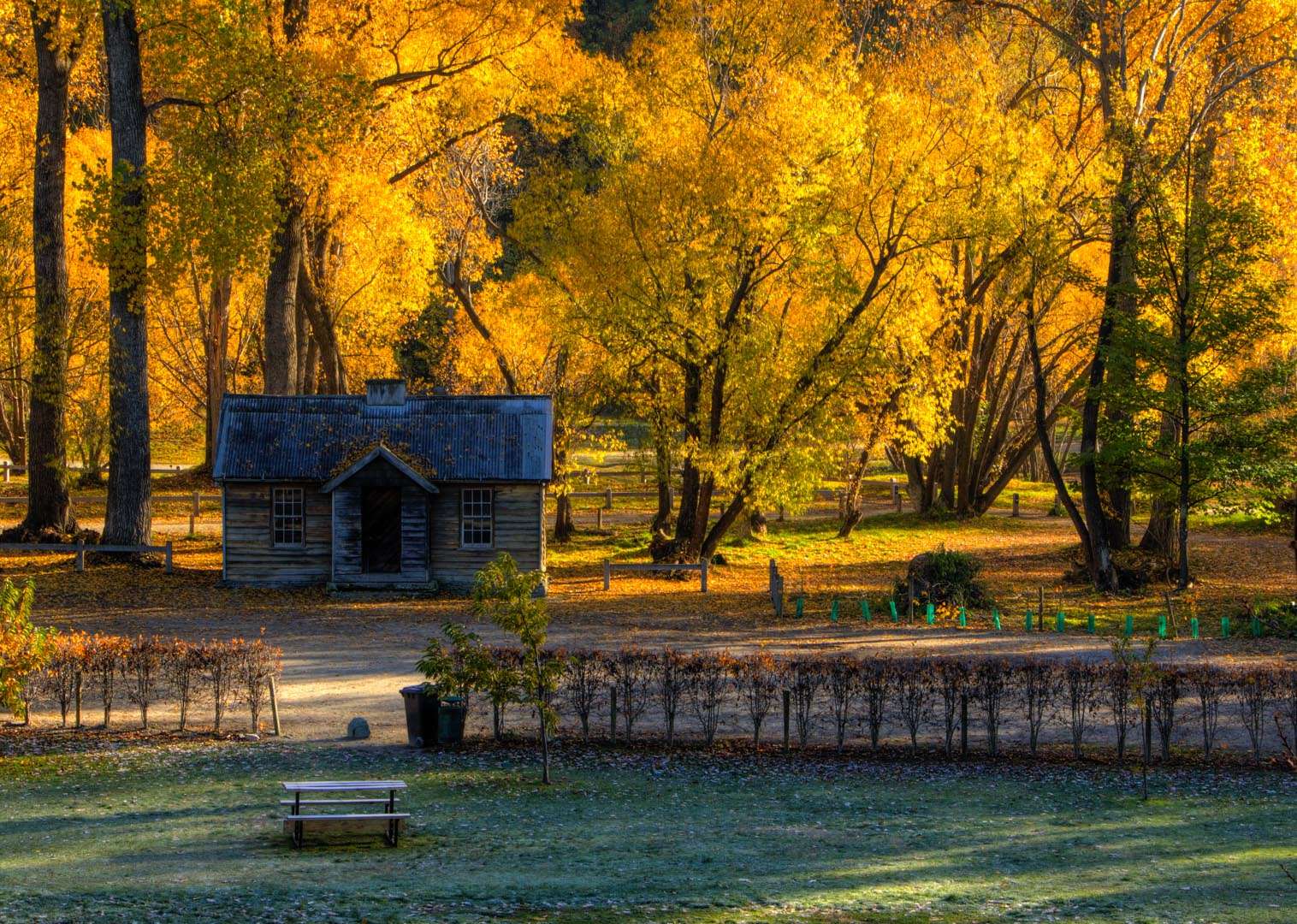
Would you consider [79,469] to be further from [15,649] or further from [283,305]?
[15,649]

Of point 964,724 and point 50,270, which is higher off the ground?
point 50,270

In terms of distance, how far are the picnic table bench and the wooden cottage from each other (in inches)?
711

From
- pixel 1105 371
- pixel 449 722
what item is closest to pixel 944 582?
pixel 1105 371

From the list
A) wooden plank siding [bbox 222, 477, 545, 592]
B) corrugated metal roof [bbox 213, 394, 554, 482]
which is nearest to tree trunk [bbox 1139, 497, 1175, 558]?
corrugated metal roof [bbox 213, 394, 554, 482]

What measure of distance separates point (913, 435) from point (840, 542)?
30.6ft

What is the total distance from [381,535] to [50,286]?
421 inches

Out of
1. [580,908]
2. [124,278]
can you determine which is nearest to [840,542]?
[124,278]

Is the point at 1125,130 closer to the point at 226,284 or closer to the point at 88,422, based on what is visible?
the point at 88,422

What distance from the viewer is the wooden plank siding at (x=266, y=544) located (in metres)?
32.4

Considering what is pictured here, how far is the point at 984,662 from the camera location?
18.3 metres

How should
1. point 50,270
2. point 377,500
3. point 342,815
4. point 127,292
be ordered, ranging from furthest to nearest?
point 50,270, point 127,292, point 377,500, point 342,815

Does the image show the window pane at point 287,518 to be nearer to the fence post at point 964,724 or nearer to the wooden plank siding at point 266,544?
the wooden plank siding at point 266,544

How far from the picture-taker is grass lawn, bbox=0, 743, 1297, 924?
11.4 meters

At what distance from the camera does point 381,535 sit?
32.2 metres
